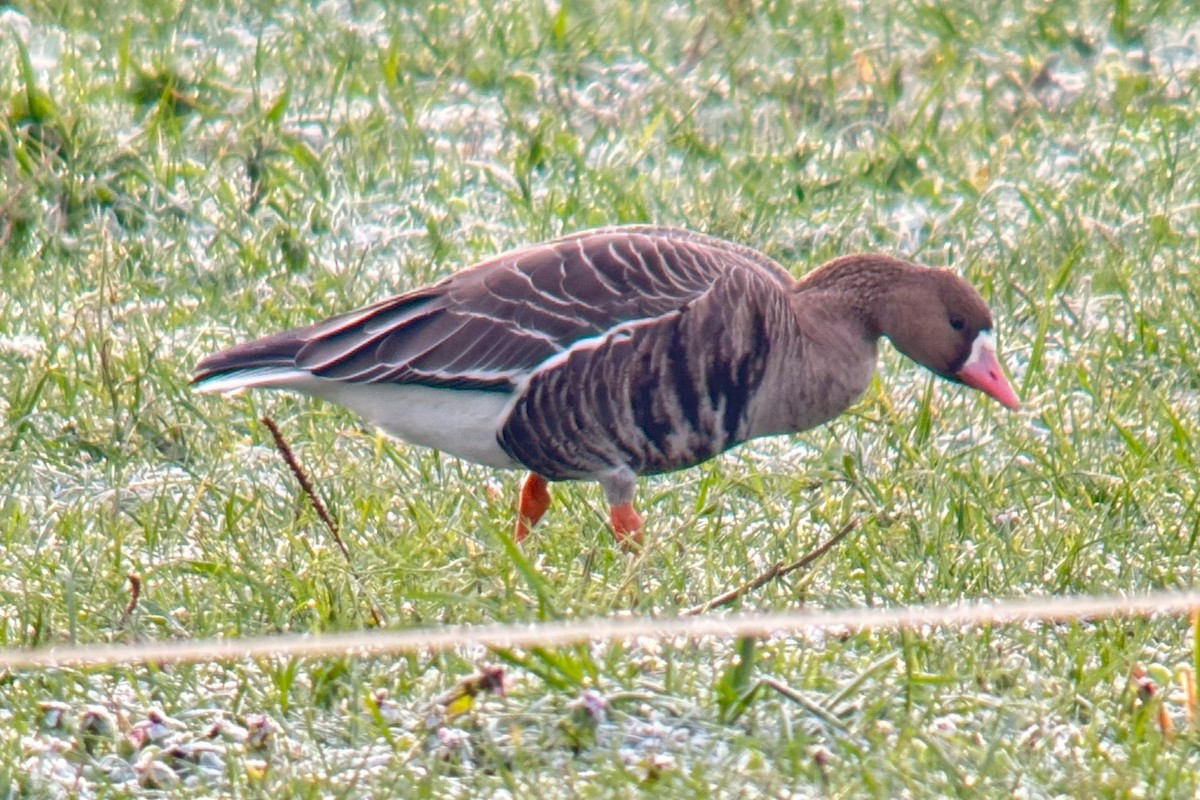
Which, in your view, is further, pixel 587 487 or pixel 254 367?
pixel 587 487

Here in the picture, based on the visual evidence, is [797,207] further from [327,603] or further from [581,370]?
[327,603]

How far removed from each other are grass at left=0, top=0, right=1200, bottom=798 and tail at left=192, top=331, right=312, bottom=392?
28cm

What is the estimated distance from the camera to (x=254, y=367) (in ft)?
15.4

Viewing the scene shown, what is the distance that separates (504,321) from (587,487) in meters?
0.70

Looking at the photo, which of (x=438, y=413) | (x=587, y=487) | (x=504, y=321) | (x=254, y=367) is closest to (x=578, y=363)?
(x=504, y=321)

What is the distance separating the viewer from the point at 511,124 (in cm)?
727

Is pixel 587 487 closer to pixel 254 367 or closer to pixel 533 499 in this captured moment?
pixel 533 499

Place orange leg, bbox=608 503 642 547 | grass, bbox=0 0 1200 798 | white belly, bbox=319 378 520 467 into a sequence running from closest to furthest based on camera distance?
grass, bbox=0 0 1200 798, orange leg, bbox=608 503 642 547, white belly, bbox=319 378 520 467

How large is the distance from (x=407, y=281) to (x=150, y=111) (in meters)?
1.68

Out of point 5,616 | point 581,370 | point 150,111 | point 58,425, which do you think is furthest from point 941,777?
point 150,111

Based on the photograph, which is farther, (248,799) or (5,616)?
(5,616)

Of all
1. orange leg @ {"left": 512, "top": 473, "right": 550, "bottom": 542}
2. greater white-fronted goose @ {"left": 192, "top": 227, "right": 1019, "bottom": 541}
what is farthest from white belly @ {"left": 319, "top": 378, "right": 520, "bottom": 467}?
orange leg @ {"left": 512, "top": 473, "right": 550, "bottom": 542}

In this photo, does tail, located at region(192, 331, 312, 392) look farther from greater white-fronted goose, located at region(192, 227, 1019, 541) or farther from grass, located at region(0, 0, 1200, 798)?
grass, located at region(0, 0, 1200, 798)

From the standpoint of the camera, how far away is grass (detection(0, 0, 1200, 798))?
3.65 metres
